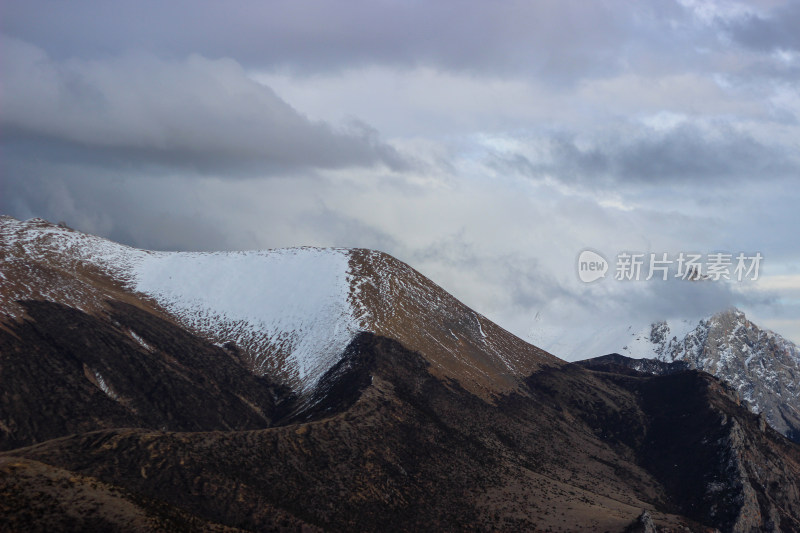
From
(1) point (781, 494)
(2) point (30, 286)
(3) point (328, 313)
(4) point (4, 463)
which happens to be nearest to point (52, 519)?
(4) point (4, 463)

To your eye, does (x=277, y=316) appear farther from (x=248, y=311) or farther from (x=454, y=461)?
(x=454, y=461)

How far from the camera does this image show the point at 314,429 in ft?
410

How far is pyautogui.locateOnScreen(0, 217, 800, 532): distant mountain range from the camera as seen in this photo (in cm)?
9906

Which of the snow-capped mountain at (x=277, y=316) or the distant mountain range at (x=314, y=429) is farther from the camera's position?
the snow-capped mountain at (x=277, y=316)

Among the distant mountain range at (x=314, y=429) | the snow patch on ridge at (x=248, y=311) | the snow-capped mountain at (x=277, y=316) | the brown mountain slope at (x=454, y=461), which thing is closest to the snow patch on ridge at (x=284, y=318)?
the snow patch on ridge at (x=248, y=311)

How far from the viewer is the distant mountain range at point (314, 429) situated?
99.1m

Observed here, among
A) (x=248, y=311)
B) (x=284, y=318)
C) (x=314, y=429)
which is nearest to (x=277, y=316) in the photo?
(x=284, y=318)

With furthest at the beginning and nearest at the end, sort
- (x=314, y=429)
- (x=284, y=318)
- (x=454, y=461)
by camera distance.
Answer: (x=284, y=318) → (x=454, y=461) → (x=314, y=429)

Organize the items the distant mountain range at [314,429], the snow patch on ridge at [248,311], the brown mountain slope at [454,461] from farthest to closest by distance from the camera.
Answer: the snow patch on ridge at [248,311], the brown mountain slope at [454,461], the distant mountain range at [314,429]

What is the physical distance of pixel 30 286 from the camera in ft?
528

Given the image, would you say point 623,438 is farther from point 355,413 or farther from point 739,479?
point 355,413

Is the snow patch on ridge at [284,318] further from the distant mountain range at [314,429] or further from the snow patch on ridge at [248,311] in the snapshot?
the distant mountain range at [314,429]

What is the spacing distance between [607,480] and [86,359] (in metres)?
112

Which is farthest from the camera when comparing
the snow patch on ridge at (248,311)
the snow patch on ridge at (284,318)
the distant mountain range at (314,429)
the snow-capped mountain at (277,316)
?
the snow patch on ridge at (284,318)
